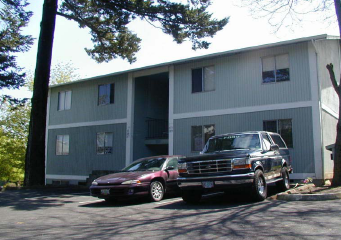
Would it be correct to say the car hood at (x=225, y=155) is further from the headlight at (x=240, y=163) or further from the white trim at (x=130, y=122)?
the white trim at (x=130, y=122)

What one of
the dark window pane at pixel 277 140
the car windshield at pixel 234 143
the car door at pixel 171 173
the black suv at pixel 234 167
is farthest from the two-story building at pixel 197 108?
the car door at pixel 171 173

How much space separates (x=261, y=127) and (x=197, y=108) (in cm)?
350

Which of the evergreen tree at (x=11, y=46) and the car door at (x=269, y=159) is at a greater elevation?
the evergreen tree at (x=11, y=46)

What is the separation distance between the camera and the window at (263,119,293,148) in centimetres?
1502

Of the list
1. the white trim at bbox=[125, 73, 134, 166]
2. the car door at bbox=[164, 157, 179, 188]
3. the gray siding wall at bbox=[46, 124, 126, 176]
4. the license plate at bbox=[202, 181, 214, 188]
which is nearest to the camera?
the license plate at bbox=[202, 181, 214, 188]

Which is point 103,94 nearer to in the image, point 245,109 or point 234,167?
point 245,109

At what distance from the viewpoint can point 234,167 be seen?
920 cm

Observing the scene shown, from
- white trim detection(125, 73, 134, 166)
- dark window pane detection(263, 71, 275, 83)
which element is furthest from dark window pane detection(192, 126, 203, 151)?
white trim detection(125, 73, 134, 166)

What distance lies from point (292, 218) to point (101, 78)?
1738cm

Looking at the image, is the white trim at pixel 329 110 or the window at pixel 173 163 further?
the white trim at pixel 329 110

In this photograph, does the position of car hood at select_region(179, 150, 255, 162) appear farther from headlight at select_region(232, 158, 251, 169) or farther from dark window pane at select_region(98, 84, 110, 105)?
dark window pane at select_region(98, 84, 110, 105)

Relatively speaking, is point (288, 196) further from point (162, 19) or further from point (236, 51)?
point (162, 19)

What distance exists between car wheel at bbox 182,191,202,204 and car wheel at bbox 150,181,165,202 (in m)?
1.15

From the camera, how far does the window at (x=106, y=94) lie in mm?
21891
